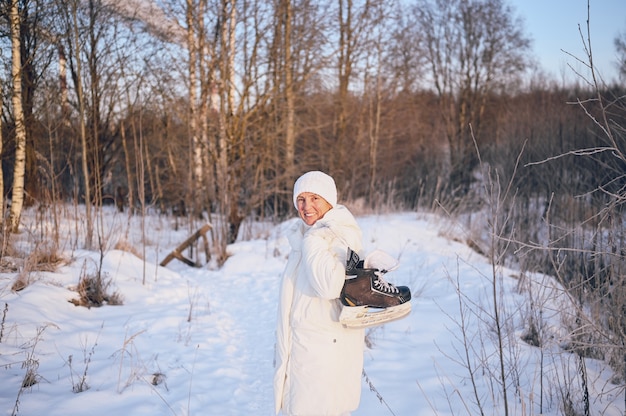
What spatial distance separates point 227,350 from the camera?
418 centimetres

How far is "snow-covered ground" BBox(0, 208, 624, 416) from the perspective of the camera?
2.95m

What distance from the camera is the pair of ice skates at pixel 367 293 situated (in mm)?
1997

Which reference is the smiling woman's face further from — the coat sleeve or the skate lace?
the skate lace

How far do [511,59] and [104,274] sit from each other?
22.2 metres

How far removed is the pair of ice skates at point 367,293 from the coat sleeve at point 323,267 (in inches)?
1.9

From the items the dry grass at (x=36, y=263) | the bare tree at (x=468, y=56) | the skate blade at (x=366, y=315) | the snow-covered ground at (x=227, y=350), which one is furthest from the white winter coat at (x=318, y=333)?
the bare tree at (x=468, y=56)

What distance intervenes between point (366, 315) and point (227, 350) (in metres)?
2.59

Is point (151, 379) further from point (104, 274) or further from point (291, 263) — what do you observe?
point (104, 274)

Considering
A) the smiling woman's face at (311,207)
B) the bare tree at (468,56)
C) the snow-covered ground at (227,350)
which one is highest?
the bare tree at (468,56)

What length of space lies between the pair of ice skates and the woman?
0.06m

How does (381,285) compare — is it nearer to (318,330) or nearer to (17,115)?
(318,330)

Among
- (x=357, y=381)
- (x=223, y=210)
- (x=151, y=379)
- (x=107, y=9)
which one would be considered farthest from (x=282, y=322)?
(x=107, y=9)

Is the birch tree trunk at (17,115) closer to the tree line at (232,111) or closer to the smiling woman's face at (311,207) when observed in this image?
the tree line at (232,111)

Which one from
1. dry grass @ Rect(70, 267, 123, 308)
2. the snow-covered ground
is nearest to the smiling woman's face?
the snow-covered ground
